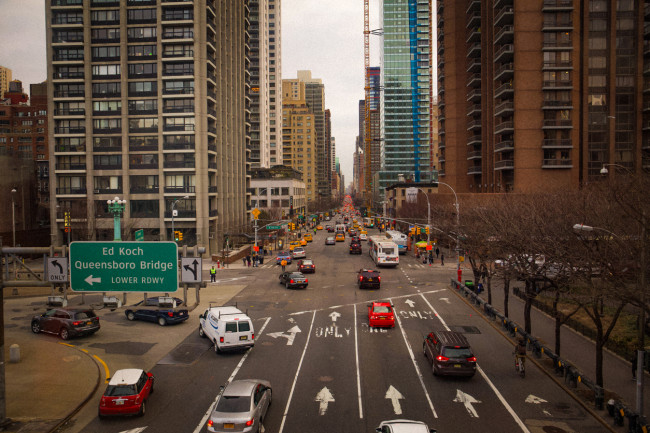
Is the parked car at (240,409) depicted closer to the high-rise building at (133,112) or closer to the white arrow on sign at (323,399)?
the white arrow on sign at (323,399)

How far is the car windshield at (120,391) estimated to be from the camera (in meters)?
15.9

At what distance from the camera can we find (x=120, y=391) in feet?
52.5

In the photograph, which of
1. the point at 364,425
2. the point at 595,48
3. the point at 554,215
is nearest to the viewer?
the point at 364,425

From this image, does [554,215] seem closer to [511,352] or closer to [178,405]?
[511,352]

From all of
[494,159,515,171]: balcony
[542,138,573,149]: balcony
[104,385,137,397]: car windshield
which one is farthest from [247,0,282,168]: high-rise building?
[104,385,137,397]: car windshield

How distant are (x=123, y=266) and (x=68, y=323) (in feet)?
41.8

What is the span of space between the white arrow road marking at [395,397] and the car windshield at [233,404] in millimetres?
5339

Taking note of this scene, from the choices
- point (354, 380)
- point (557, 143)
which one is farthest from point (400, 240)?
point (354, 380)

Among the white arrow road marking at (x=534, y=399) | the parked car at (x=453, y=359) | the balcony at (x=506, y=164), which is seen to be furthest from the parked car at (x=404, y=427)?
the balcony at (x=506, y=164)

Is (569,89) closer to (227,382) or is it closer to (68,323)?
(227,382)

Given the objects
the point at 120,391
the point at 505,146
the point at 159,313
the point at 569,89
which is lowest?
the point at 159,313

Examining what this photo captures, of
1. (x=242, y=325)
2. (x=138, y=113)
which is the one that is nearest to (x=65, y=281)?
(x=242, y=325)

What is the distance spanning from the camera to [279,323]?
29000 millimetres

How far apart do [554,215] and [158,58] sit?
58632 mm
